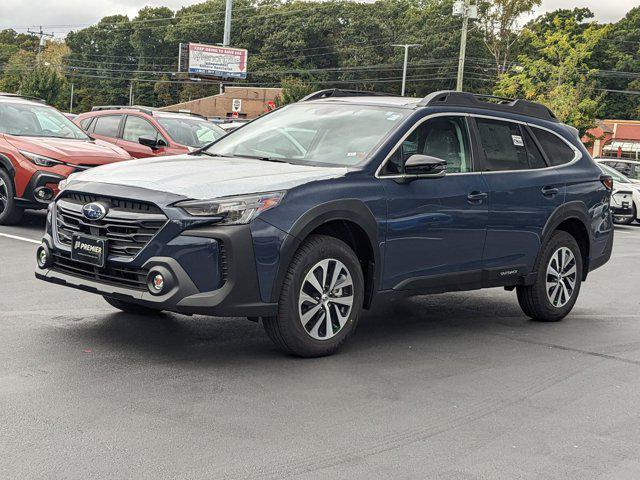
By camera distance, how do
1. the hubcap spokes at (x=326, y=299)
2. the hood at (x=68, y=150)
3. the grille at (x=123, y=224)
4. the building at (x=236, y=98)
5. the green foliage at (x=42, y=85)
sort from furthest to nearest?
the building at (x=236, y=98) < the green foliage at (x=42, y=85) < the hood at (x=68, y=150) < the hubcap spokes at (x=326, y=299) < the grille at (x=123, y=224)

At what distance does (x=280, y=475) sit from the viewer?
161 inches

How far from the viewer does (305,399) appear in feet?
17.3

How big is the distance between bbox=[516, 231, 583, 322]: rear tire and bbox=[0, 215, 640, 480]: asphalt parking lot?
0.69 feet

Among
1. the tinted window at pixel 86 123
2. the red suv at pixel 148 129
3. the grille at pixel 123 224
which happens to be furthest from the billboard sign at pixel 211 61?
the grille at pixel 123 224

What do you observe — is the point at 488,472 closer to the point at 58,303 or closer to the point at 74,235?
→ the point at 74,235

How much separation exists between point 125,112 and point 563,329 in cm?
996

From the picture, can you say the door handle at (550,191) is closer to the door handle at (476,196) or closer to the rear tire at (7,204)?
the door handle at (476,196)

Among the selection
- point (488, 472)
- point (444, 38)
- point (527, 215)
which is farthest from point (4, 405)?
point (444, 38)

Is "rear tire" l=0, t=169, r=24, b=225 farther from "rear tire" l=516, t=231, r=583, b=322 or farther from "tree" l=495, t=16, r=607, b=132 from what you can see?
"tree" l=495, t=16, r=607, b=132

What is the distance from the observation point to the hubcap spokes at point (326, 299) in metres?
6.04

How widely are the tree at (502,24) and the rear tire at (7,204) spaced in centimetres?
6696

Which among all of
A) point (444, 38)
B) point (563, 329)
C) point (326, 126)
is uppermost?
point (444, 38)

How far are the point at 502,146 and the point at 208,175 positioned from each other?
279cm

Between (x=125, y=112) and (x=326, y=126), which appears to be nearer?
(x=326, y=126)
